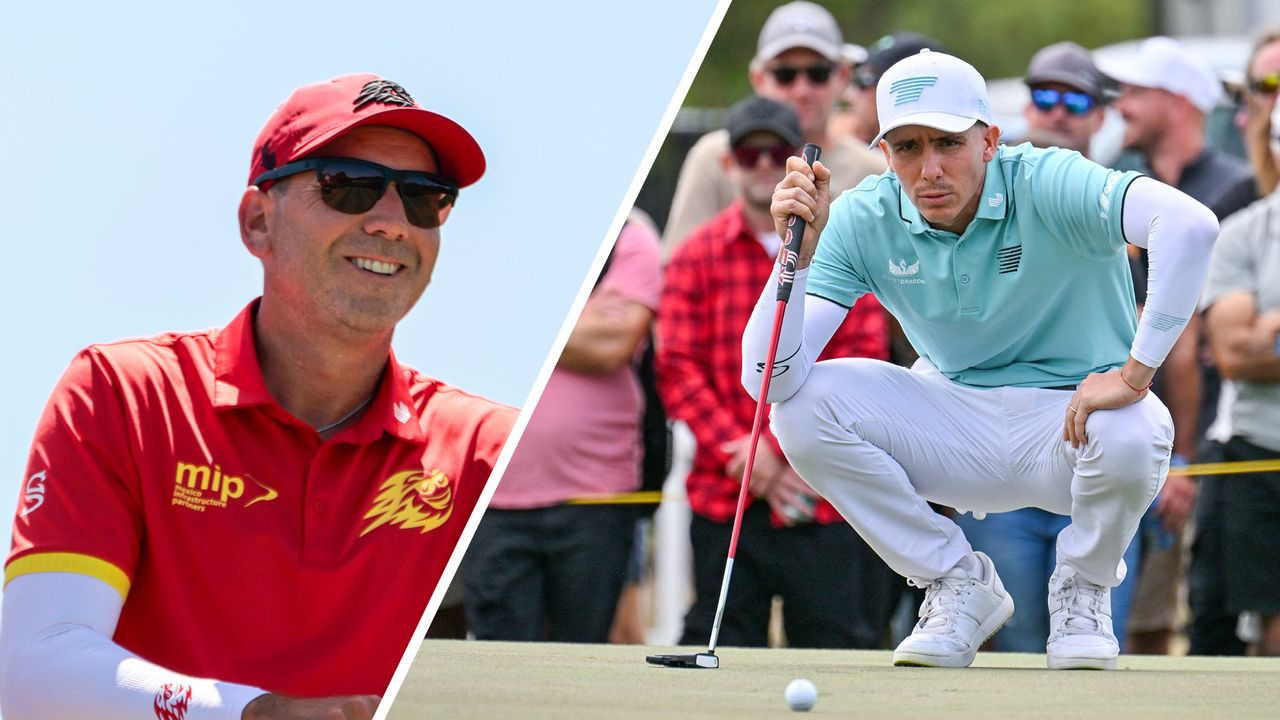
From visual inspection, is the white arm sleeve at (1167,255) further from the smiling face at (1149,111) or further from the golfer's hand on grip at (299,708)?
the smiling face at (1149,111)

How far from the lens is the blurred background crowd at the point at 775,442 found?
20.1ft

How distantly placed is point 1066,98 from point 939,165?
114 inches

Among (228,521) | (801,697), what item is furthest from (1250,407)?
(228,521)

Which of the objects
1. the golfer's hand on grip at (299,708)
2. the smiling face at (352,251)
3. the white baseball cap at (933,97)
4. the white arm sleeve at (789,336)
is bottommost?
the golfer's hand on grip at (299,708)

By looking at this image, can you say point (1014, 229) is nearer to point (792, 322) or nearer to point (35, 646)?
point (792, 322)

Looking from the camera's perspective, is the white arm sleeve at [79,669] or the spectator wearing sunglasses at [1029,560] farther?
the spectator wearing sunglasses at [1029,560]

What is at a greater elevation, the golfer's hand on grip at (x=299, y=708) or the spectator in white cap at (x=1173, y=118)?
the spectator in white cap at (x=1173, y=118)

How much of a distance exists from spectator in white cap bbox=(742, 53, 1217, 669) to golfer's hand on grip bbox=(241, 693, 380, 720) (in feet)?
6.40

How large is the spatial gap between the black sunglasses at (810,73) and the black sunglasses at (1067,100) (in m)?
0.89

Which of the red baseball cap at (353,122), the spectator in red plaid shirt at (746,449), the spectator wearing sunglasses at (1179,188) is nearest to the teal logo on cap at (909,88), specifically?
the red baseball cap at (353,122)

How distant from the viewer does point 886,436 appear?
4926mm

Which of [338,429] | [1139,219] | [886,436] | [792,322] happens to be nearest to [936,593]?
[886,436]

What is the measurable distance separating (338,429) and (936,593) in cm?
196

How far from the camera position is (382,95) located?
3.68m
